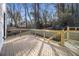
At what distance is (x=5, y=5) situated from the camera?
7.81ft

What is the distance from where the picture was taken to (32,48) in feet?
7.86

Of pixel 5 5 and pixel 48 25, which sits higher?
pixel 5 5

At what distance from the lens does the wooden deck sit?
2387mm

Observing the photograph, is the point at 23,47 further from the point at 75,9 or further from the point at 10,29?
the point at 75,9

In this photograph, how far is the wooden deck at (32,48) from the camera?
239 centimetres

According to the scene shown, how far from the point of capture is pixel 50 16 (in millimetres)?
2393

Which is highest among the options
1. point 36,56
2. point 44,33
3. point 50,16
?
point 50,16

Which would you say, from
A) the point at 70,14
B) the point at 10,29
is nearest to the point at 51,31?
the point at 70,14

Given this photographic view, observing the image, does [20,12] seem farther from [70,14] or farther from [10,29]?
[70,14]

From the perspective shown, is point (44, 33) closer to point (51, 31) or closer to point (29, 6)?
point (51, 31)

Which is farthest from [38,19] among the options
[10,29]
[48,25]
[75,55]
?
[75,55]

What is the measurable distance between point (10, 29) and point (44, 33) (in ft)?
1.09

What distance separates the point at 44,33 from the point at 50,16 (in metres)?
0.17

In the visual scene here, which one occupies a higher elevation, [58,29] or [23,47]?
[58,29]
